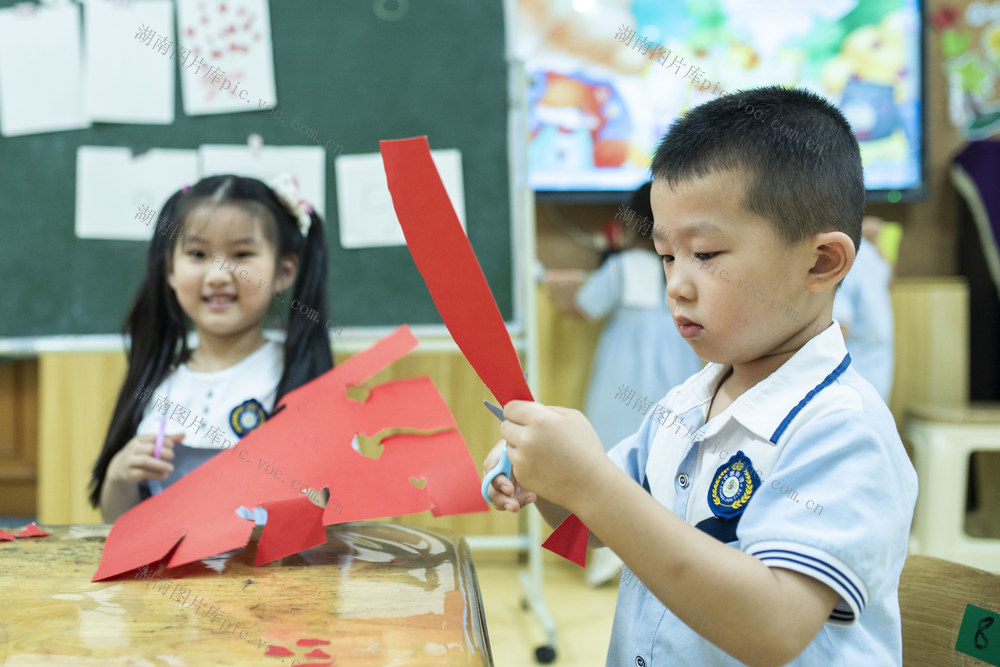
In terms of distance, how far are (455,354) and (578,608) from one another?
74 centimetres

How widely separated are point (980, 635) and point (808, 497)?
0.69ft

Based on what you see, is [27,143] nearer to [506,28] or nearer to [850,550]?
[506,28]

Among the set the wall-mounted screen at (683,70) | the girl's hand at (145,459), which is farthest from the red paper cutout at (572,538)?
the wall-mounted screen at (683,70)

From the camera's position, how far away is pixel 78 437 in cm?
192

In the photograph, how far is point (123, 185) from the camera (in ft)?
6.04

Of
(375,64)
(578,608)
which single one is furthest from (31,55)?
(578,608)

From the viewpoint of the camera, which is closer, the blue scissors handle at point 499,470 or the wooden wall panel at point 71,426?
the blue scissors handle at point 499,470

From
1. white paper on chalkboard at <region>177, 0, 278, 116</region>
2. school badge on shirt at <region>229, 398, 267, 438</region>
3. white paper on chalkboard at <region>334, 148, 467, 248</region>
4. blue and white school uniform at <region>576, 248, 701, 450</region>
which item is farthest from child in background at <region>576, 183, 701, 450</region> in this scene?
school badge on shirt at <region>229, 398, 267, 438</region>

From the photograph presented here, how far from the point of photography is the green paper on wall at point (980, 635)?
0.54 metres

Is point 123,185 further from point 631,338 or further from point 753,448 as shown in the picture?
point 753,448

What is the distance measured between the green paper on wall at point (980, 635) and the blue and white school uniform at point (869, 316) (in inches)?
65.6

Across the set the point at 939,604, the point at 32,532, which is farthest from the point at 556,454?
the point at 32,532

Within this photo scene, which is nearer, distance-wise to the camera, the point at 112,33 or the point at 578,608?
the point at 112,33

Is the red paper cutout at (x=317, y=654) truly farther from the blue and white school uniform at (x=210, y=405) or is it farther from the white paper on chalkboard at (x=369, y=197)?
the white paper on chalkboard at (x=369, y=197)
